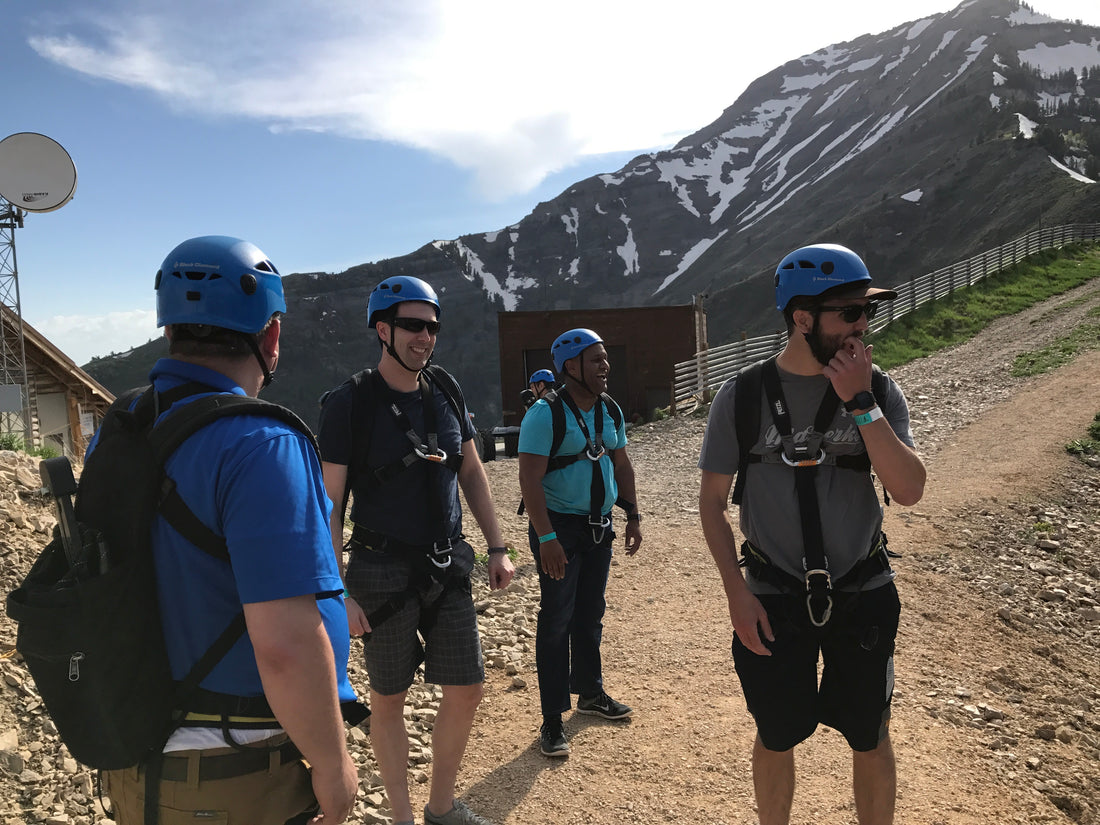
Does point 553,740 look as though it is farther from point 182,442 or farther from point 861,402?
point 182,442

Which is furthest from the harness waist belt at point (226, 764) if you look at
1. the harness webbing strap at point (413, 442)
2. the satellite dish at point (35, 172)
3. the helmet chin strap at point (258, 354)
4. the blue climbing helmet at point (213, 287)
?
the satellite dish at point (35, 172)

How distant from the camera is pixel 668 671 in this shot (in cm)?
570

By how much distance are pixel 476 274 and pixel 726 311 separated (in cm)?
8266

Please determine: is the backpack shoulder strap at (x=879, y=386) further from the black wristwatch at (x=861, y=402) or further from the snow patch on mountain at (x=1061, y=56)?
the snow patch on mountain at (x=1061, y=56)

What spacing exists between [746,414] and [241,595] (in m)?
2.04

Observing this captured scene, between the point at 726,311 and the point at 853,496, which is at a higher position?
the point at 726,311

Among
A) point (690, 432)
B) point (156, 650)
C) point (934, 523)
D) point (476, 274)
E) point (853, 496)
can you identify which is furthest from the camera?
point (476, 274)

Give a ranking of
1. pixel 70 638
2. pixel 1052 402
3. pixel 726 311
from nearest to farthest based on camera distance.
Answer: pixel 70 638, pixel 1052 402, pixel 726 311

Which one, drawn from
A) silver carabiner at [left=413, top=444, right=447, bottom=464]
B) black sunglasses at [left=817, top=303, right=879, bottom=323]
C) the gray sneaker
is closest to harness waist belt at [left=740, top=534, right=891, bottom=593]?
black sunglasses at [left=817, top=303, right=879, bottom=323]

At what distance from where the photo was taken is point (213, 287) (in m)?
1.86

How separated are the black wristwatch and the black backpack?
6.66 feet

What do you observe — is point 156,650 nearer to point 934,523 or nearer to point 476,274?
point 934,523

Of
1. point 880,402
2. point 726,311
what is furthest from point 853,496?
point 726,311

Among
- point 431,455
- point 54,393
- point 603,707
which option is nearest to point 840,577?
point 431,455
